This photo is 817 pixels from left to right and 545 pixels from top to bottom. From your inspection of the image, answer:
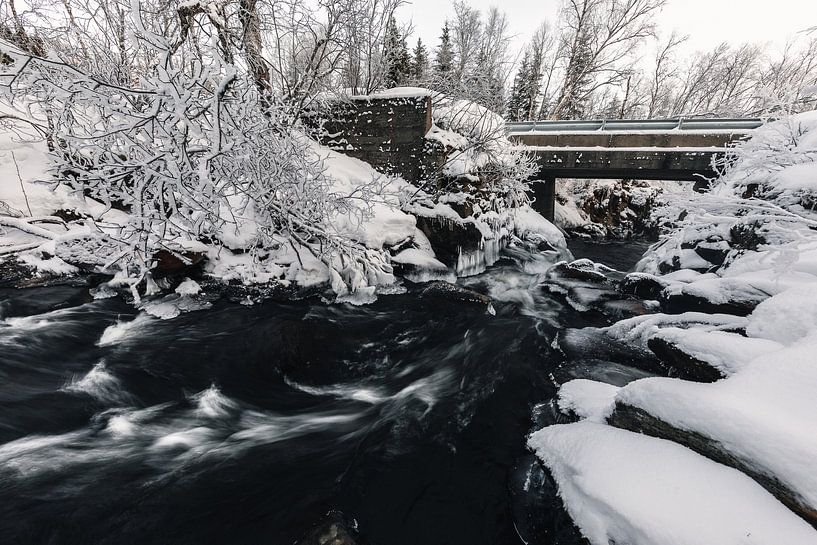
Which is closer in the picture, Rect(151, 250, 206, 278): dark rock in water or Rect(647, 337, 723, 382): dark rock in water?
Rect(647, 337, 723, 382): dark rock in water

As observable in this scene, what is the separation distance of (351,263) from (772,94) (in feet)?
24.8

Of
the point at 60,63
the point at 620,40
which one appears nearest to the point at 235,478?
the point at 60,63

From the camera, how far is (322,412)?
14.1 feet

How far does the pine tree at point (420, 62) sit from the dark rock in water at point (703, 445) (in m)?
30.3

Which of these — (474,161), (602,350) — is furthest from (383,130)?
(602,350)

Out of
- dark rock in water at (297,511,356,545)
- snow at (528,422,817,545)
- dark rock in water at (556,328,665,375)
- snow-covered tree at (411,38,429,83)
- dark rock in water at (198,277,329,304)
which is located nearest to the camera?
snow at (528,422,817,545)

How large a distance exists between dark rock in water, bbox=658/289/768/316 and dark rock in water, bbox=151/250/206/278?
331 inches

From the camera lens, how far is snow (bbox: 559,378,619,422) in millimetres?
2952

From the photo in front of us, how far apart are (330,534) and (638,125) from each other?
1654 centimetres

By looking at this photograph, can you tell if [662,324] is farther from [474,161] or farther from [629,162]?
[629,162]

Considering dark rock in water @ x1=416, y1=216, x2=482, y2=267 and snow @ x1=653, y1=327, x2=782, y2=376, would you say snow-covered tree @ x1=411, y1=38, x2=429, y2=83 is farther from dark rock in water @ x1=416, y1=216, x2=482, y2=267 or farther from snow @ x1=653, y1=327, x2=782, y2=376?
snow @ x1=653, y1=327, x2=782, y2=376

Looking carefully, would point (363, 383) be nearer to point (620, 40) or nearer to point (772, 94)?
point (772, 94)

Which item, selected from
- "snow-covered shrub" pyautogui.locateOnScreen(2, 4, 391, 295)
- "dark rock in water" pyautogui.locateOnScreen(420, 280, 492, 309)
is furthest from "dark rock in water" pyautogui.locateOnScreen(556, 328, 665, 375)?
"snow-covered shrub" pyautogui.locateOnScreen(2, 4, 391, 295)

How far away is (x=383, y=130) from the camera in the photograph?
32.7 ft
